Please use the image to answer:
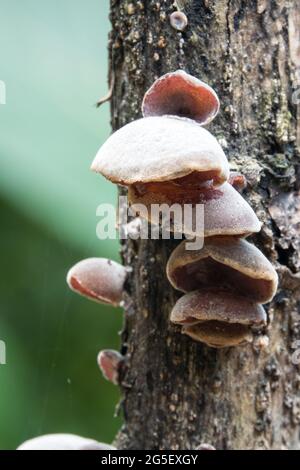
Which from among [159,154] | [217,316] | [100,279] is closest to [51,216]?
[100,279]

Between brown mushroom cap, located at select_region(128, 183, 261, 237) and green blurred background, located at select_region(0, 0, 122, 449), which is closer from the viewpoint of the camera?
brown mushroom cap, located at select_region(128, 183, 261, 237)

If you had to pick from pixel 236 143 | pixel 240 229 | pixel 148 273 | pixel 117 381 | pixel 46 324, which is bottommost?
pixel 46 324

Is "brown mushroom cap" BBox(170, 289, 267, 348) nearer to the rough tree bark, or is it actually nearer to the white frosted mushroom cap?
the rough tree bark

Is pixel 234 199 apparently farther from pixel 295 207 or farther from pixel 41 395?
pixel 41 395

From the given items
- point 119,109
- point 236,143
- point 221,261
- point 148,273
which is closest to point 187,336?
point 148,273

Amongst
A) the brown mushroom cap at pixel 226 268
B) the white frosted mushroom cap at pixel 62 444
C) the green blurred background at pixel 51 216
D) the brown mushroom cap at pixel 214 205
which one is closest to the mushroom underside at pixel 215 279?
the brown mushroom cap at pixel 226 268

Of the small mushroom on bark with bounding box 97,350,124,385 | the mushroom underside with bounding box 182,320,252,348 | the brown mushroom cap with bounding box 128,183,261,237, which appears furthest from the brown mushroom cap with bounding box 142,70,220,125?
the small mushroom on bark with bounding box 97,350,124,385

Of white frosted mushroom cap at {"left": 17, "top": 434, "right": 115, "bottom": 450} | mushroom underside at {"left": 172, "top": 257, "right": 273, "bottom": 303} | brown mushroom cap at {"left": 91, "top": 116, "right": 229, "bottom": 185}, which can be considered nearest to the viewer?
brown mushroom cap at {"left": 91, "top": 116, "right": 229, "bottom": 185}
